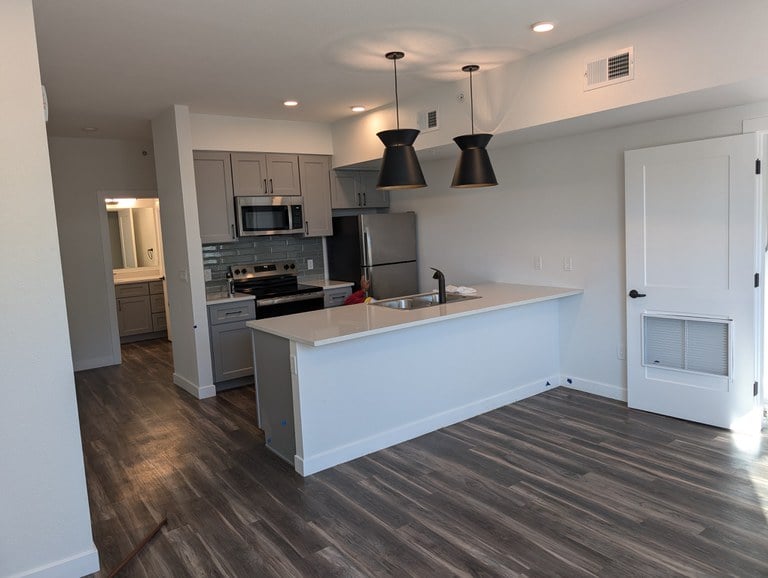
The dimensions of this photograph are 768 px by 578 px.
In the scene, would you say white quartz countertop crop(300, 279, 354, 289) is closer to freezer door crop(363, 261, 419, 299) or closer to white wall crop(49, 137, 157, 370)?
freezer door crop(363, 261, 419, 299)

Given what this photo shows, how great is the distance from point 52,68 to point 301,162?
8.61 feet

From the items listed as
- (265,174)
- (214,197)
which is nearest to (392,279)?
(265,174)

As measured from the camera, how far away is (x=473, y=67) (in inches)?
162

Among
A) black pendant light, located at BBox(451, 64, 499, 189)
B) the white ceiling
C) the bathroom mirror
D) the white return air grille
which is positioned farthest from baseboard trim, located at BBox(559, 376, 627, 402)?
the bathroom mirror

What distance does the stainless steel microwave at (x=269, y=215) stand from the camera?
18.0 feet

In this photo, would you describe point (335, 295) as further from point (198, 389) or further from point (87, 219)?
point (87, 219)

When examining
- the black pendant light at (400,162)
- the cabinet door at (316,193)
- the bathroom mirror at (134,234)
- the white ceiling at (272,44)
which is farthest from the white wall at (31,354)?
the bathroom mirror at (134,234)

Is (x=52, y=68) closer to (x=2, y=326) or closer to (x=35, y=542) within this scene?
(x=2, y=326)

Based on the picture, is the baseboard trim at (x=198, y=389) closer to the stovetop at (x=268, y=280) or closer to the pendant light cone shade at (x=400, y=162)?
the stovetop at (x=268, y=280)

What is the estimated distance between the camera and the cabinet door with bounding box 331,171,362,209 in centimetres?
617

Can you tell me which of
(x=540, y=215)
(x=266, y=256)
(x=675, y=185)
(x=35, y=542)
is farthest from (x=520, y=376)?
(x=35, y=542)

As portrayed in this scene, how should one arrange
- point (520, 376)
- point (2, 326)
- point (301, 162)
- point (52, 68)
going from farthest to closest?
1. point (301, 162)
2. point (520, 376)
3. point (52, 68)
4. point (2, 326)

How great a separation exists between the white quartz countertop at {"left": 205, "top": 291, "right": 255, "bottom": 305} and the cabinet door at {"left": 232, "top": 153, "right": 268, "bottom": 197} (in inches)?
39.3

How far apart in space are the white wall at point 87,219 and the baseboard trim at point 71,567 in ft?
14.5
